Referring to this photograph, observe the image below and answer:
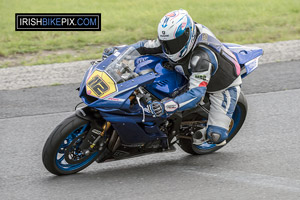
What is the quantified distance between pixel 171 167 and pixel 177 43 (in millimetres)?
1361

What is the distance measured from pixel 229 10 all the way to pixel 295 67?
4.70 metres

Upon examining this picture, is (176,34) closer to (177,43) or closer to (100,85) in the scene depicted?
(177,43)

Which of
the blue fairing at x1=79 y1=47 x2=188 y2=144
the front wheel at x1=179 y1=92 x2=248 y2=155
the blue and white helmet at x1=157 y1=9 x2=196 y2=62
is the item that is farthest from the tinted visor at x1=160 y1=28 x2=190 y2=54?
the front wheel at x1=179 y1=92 x2=248 y2=155

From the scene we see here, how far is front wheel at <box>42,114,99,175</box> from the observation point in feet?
16.9

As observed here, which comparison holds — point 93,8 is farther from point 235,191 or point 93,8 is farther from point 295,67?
point 235,191

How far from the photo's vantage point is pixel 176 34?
5098mm

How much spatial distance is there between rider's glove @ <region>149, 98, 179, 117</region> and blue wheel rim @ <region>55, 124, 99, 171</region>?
670 mm

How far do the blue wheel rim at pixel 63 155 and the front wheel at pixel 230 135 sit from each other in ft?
3.48

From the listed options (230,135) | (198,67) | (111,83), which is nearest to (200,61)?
(198,67)

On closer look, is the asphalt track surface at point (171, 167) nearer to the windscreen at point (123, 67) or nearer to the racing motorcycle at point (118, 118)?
the racing motorcycle at point (118, 118)

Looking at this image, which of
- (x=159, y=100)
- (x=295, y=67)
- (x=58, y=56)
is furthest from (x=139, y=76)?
(x=58, y=56)

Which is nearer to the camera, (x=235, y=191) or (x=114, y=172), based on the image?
(x=235, y=191)

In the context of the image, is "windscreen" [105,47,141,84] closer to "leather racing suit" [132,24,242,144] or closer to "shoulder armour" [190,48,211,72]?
"leather racing suit" [132,24,242,144]

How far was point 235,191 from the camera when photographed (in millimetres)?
5090
